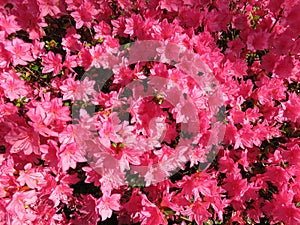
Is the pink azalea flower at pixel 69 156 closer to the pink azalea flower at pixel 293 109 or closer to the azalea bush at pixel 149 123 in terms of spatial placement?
the azalea bush at pixel 149 123

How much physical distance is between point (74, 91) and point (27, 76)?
532 mm

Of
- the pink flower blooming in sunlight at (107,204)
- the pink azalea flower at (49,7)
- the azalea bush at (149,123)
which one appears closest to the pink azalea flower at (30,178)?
the azalea bush at (149,123)

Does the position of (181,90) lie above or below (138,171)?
above

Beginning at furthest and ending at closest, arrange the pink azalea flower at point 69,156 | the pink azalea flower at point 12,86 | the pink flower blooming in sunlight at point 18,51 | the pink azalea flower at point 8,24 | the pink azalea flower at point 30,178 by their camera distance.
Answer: the pink azalea flower at point 8,24, the pink flower blooming in sunlight at point 18,51, the pink azalea flower at point 12,86, the pink azalea flower at point 30,178, the pink azalea flower at point 69,156

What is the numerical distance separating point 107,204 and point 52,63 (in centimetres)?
92

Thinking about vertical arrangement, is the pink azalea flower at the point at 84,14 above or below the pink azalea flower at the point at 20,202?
above

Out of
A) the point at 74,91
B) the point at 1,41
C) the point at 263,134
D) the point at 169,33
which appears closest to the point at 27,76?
the point at 1,41

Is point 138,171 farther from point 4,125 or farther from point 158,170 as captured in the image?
point 4,125

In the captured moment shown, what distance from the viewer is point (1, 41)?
2404 mm

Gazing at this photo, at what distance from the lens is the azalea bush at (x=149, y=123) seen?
204 cm

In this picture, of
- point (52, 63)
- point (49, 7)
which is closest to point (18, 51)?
point (52, 63)

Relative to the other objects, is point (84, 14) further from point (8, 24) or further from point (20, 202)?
point (20, 202)

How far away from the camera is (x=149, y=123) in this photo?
6.97 feet

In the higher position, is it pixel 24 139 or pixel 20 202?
pixel 24 139
